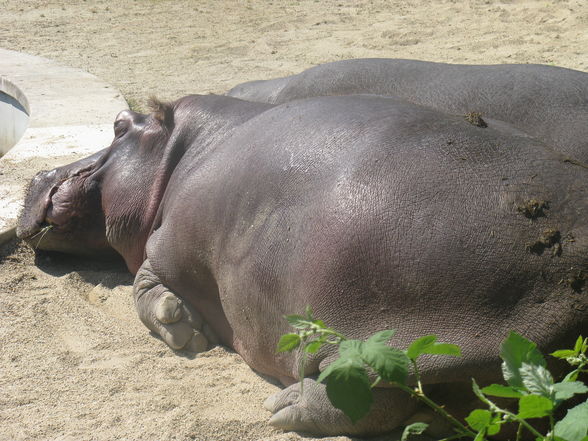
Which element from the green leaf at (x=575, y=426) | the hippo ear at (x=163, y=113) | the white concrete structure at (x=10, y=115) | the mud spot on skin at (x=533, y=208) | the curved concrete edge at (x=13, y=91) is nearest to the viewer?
the green leaf at (x=575, y=426)

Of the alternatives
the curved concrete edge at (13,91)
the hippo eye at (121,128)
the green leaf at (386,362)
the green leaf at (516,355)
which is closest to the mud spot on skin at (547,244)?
the green leaf at (516,355)

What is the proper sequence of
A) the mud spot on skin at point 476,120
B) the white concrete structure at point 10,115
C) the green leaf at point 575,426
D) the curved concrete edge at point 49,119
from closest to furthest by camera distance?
the green leaf at point 575,426
the mud spot on skin at point 476,120
the curved concrete edge at point 49,119
the white concrete structure at point 10,115

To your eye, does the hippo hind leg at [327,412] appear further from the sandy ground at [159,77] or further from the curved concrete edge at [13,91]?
the curved concrete edge at [13,91]

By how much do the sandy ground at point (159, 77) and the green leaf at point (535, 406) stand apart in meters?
0.90

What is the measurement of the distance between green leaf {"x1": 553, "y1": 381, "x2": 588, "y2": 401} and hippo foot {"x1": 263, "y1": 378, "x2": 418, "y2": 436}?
638 mm

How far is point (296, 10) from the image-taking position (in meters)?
11.1

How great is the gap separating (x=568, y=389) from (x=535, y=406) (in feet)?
0.47

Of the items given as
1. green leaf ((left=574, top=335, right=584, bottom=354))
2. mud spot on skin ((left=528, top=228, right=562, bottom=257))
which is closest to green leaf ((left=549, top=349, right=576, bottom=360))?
green leaf ((left=574, top=335, right=584, bottom=354))

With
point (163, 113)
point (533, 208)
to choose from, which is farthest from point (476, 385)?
point (163, 113)

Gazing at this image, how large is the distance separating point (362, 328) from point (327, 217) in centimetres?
38

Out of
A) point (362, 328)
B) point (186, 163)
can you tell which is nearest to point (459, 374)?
point (362, 328)

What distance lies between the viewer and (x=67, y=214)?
4.53 m

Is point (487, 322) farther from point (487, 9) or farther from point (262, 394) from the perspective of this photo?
point (487, 9)

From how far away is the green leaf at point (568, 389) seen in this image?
202 centimetres
